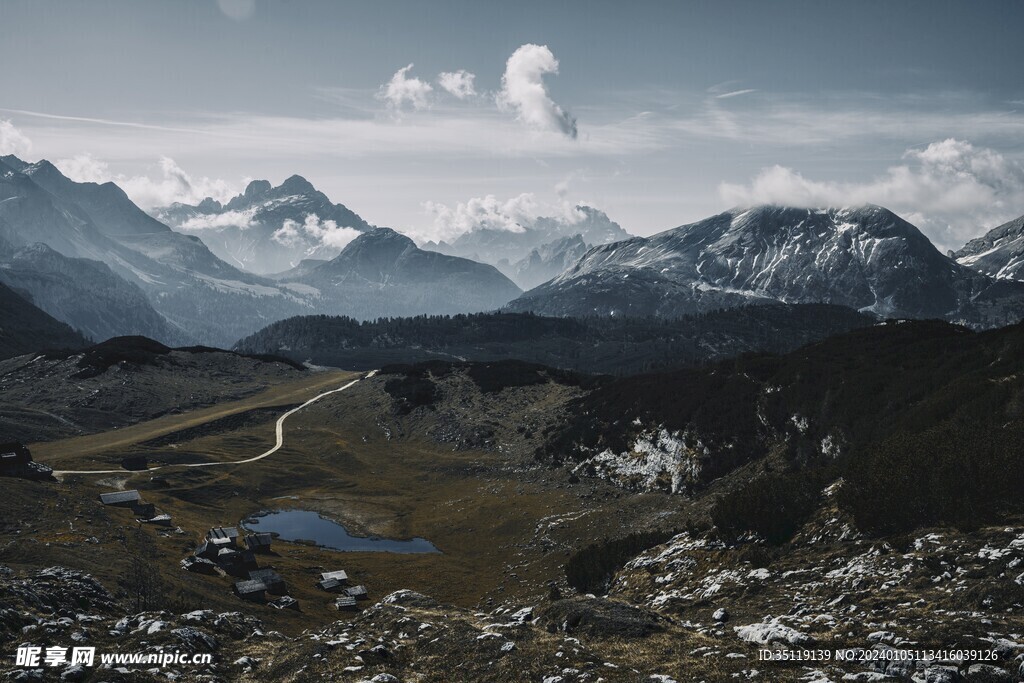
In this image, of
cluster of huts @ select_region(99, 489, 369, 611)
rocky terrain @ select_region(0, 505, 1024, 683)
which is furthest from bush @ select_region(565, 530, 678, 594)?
cluster of huts @ select_region(99, 489, 369, 611)

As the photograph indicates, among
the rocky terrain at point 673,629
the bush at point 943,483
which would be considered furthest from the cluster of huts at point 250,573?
the bush at point 943,483

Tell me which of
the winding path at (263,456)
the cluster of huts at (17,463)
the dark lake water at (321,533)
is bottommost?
the dark lake water at (321,533)

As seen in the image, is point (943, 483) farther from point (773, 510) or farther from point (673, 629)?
point (673, 629)

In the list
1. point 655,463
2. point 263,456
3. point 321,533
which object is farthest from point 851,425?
point 263,456

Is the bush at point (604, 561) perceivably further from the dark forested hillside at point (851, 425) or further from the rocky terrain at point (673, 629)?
the rocky terrain at point (673, 629)

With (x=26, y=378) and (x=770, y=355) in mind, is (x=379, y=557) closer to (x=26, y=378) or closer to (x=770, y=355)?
(x=770, y=355)

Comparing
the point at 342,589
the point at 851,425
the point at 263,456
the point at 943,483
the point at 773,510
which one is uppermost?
the point at 943,483

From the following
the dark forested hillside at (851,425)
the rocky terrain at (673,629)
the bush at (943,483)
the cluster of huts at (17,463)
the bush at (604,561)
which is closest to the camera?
the rocky terrain at (673,629)

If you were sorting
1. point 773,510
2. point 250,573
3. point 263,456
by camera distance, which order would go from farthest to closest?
point 263,456 → point 250,573 → point 773,510
